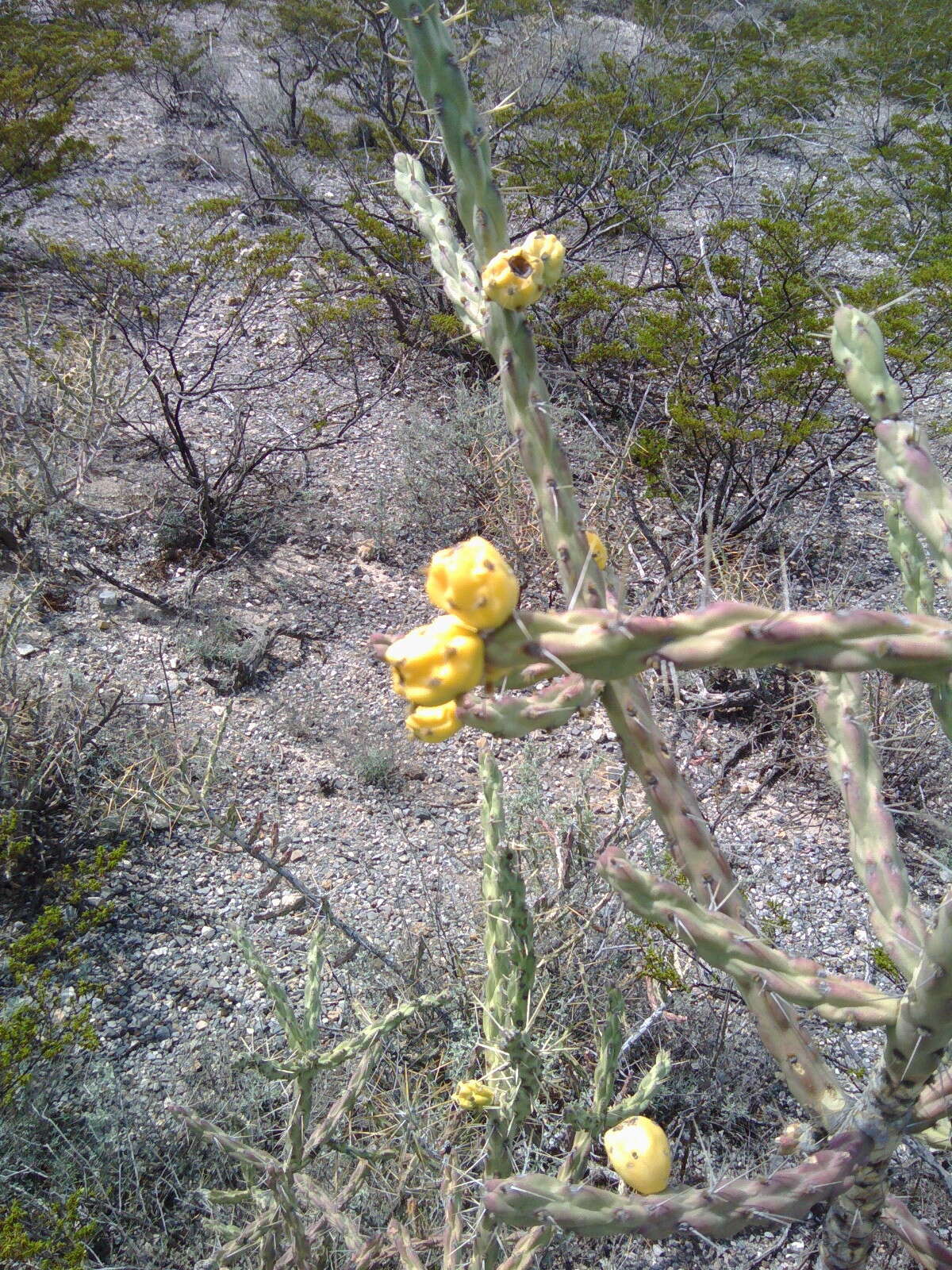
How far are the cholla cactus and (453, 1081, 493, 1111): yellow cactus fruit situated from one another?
19 cm

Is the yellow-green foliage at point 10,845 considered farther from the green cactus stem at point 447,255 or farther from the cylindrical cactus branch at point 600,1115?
the green cactus stem at point 447,255

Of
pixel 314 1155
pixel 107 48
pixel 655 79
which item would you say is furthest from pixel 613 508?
pixel 107 48

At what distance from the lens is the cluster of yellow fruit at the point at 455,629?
0.98 metres

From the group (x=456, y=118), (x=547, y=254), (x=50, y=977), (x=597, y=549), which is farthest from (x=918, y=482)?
(x=50, y=977)

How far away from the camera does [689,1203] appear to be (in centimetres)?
138

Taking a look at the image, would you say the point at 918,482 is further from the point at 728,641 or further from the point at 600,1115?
the point at 600,1115

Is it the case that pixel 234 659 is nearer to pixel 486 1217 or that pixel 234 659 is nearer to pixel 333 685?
pixel 333 685

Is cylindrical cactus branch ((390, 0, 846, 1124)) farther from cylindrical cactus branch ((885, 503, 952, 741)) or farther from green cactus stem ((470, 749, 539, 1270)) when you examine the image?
cylindrical cactus branch ((885, 503, 952, 741))

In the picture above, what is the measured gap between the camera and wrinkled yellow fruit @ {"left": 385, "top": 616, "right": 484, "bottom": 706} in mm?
985

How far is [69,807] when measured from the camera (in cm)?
296

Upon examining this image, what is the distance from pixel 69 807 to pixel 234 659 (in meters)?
0.87

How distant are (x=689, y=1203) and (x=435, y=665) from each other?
103 cm

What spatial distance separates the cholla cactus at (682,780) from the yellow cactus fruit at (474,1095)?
192mm

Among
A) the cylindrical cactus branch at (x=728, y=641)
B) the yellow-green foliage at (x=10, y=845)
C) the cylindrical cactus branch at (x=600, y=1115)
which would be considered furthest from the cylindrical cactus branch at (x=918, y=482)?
the yellow-green foliage at (x=10, y=845)
